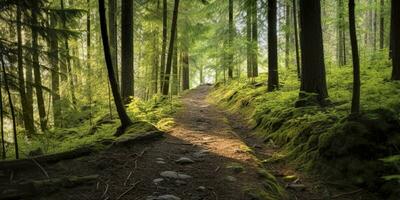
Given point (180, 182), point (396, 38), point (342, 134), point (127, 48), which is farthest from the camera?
point (127, 48)

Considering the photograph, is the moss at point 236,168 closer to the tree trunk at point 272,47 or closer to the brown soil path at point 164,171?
the brown soil path at point 164,171

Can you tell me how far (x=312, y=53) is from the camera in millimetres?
9344

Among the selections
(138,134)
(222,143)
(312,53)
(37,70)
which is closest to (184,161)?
(138,134)

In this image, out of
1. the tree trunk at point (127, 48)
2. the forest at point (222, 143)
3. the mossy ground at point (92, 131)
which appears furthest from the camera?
the tree trunk at point (127, 48)

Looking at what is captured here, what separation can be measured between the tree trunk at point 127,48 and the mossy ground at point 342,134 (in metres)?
4.88

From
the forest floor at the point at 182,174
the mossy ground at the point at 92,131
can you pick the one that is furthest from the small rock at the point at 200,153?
the mossy ground at the point at 92,131

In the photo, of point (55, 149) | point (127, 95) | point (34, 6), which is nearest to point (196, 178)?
point (55, 149)

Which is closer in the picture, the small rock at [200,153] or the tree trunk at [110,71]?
the small rock at [200,153]

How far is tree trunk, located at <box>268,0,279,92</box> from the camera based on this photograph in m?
13.2

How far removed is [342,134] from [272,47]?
779cm

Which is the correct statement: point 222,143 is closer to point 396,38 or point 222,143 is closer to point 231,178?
point 231,178

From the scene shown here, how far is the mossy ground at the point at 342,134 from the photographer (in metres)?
5.75

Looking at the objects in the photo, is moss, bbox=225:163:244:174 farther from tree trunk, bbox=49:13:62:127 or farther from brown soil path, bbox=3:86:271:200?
tree trunk, bbox=49:13:62:127

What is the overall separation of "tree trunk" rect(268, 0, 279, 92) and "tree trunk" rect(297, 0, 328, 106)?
3935 mm
